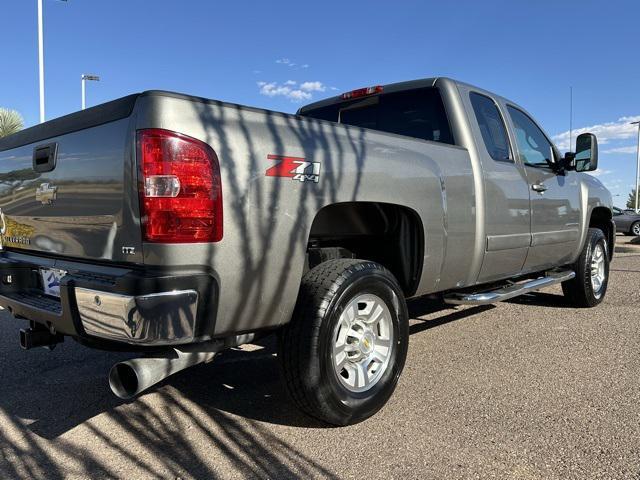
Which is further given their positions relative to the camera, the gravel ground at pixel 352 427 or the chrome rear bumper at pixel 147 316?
the gravel ground at pixel 352 427

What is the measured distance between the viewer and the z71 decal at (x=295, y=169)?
8.12 ft

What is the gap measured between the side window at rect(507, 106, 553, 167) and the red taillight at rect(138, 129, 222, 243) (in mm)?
3314

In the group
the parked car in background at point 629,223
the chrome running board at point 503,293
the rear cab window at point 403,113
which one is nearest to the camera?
the chrome running board at point 503,293

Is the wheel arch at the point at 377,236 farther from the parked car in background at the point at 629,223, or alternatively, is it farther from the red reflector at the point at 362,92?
the parked car in background at the point at 629,223

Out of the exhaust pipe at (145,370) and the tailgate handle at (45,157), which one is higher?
the tailgate handle at (45,157)

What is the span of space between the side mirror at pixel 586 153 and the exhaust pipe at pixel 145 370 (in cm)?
435

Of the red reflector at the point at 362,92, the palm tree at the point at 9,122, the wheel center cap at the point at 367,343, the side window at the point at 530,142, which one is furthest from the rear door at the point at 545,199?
the palm tree at the point at 9,122

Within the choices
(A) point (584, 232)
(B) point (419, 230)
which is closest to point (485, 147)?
(B) point (419, 230)

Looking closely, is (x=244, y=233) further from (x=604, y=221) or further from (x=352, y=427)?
(x=604, y=221)

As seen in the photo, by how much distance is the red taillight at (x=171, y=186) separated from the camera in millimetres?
2215

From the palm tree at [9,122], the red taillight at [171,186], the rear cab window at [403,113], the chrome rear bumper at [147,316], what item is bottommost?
the chrome rear bumper at [147,316]

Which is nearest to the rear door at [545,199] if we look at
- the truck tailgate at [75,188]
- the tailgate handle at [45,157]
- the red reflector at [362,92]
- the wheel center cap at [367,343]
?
the red reflector at [362,92]

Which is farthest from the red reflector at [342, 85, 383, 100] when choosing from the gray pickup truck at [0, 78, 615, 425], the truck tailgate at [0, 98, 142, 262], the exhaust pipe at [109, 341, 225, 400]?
the exhaust pipe at [109, 341, 225, 400]

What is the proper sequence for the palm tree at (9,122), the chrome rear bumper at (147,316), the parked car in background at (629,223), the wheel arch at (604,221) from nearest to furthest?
the chrome rear bumper at (147,316) < the wheel arch at (604,221) < the palm tree at (9,122) < the parked car in background at (629,223)
